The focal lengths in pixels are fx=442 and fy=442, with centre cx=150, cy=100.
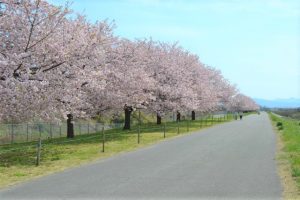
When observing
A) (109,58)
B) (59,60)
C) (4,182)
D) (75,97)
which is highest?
(109,58)

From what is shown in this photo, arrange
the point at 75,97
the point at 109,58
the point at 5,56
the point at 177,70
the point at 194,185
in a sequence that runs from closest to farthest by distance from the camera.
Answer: the point at 194,185, the point at 5,56, the point at 75,97, the point at 109,58, the point at 177,70

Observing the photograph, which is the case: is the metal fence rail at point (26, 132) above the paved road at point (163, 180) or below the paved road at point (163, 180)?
above

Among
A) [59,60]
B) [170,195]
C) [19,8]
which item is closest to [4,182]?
[170,195]

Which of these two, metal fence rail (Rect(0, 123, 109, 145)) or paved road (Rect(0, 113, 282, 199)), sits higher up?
metal fence rail (Rect(0, 123, 109, 145))

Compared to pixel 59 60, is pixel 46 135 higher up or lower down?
lower down

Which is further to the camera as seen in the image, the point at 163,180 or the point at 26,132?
the point at 26,132

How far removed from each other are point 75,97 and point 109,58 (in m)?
→ 12.8

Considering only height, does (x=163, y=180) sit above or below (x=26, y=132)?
below

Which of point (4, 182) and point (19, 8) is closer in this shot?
point (4, 182)

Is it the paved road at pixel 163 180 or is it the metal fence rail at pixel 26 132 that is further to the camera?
the metal fence rail at pixel 26 132

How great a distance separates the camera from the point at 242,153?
68.3ft

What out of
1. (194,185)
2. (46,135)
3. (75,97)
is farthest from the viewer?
(46,135)

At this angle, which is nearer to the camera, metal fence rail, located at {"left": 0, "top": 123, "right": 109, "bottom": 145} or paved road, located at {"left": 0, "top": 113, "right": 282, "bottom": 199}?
paved road, located at {"left": 0, "top": 113, "right": 282, "bottom": 199}

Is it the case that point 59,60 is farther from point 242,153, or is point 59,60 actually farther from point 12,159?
point 242,153
